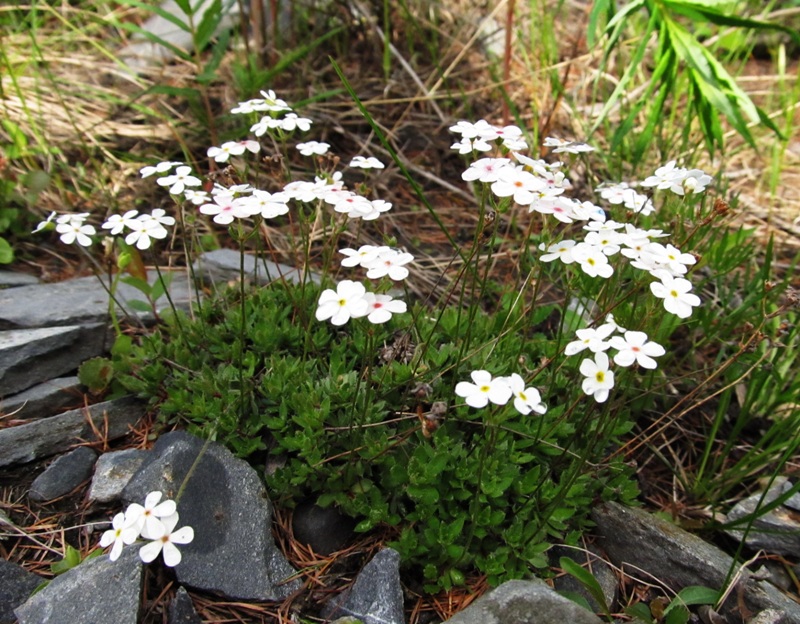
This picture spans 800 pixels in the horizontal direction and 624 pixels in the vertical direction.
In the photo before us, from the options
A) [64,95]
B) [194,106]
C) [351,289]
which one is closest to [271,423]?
[351,289]

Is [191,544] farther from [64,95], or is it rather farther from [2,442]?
[64,95]

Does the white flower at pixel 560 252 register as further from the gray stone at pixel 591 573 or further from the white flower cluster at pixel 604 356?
the gray stone at pixel 591 573

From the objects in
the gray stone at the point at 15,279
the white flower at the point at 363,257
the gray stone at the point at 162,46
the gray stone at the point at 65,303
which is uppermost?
the white flower at the point at 363,257

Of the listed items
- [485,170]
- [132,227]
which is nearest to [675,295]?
[485,170]

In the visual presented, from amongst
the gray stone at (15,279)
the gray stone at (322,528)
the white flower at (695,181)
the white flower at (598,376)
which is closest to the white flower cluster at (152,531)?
the gray stone at (322,528)

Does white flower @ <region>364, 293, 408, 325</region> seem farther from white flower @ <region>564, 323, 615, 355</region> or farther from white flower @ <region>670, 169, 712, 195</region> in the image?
white flower @ <region>670, 169, 712, 195</region>

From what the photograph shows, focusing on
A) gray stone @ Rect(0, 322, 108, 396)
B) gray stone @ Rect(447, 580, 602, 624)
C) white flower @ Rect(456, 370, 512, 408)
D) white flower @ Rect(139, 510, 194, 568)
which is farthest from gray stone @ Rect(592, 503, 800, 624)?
gray stone @ Rect(0, 322, 108, 396)
